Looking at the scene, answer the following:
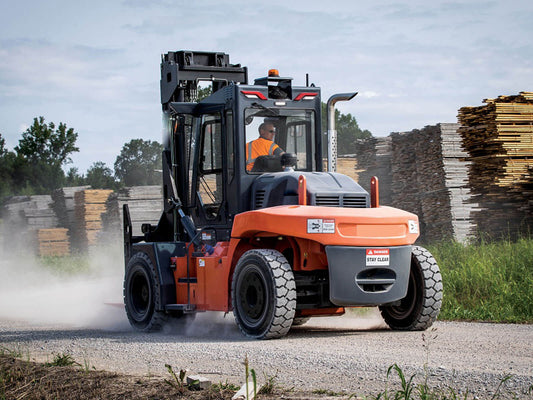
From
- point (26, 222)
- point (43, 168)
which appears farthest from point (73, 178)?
point (26, 222)

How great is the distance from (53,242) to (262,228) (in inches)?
917

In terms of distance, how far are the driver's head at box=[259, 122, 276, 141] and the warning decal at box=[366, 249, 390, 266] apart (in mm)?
2321

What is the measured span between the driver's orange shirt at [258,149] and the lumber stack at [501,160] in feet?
26.6

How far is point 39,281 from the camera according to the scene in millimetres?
25609

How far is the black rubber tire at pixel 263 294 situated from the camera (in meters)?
9.60

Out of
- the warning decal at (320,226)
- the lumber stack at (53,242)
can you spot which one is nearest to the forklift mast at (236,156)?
the warning decal at (320,226)

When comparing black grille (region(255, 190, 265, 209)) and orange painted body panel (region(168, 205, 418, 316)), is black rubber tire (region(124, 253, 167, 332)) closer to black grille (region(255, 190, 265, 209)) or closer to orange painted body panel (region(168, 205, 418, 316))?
orange painted body panel (region(168, 205, 418, 316))

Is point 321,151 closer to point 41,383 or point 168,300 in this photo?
point 168,300

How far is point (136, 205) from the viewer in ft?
90.9

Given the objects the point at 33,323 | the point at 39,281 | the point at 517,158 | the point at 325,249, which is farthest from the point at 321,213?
the point at 39,281

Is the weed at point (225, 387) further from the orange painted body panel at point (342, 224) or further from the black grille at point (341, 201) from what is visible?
the black grille at point (341, 201)

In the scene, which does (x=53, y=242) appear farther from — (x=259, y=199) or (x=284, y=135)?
(x=259, y=199)

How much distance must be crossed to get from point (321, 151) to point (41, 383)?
18.0 feet

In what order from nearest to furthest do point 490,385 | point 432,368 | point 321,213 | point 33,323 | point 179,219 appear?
point 490,385
point 432,368
point 321,213
point 179,219
point 33,323
